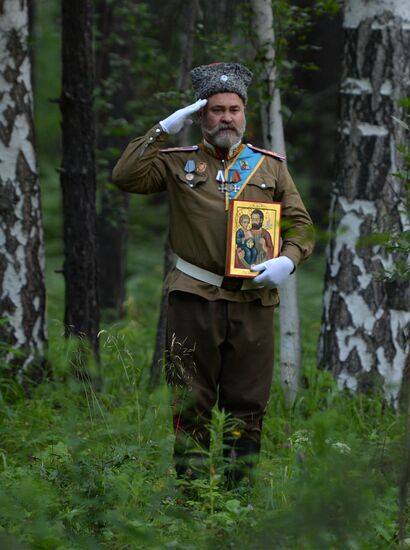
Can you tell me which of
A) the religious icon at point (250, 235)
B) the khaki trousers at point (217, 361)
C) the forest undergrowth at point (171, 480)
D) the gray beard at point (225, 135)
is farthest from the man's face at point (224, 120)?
Answer: the forest undergrowth at point (171, 480)

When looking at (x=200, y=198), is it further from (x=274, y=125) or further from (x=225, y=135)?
Result: (x=274, y=125)

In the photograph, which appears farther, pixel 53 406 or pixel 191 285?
pixel 53 406

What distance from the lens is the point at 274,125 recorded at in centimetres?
712

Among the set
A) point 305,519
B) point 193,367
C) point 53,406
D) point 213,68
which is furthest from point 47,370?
point 305,519

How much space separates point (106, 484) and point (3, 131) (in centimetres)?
360

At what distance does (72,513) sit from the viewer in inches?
154

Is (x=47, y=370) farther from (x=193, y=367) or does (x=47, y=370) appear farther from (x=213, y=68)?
(x=213, y=68)

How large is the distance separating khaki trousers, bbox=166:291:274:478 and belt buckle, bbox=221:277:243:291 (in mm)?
73

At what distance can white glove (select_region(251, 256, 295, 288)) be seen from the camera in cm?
471

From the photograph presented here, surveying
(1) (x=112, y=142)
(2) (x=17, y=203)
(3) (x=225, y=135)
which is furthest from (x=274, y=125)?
(1) (x=112, y=142)

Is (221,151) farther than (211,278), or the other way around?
(221,151)

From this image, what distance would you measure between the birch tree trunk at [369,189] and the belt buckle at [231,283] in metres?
2.27

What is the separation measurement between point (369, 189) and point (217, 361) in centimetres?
255

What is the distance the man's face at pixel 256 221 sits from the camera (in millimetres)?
4812
